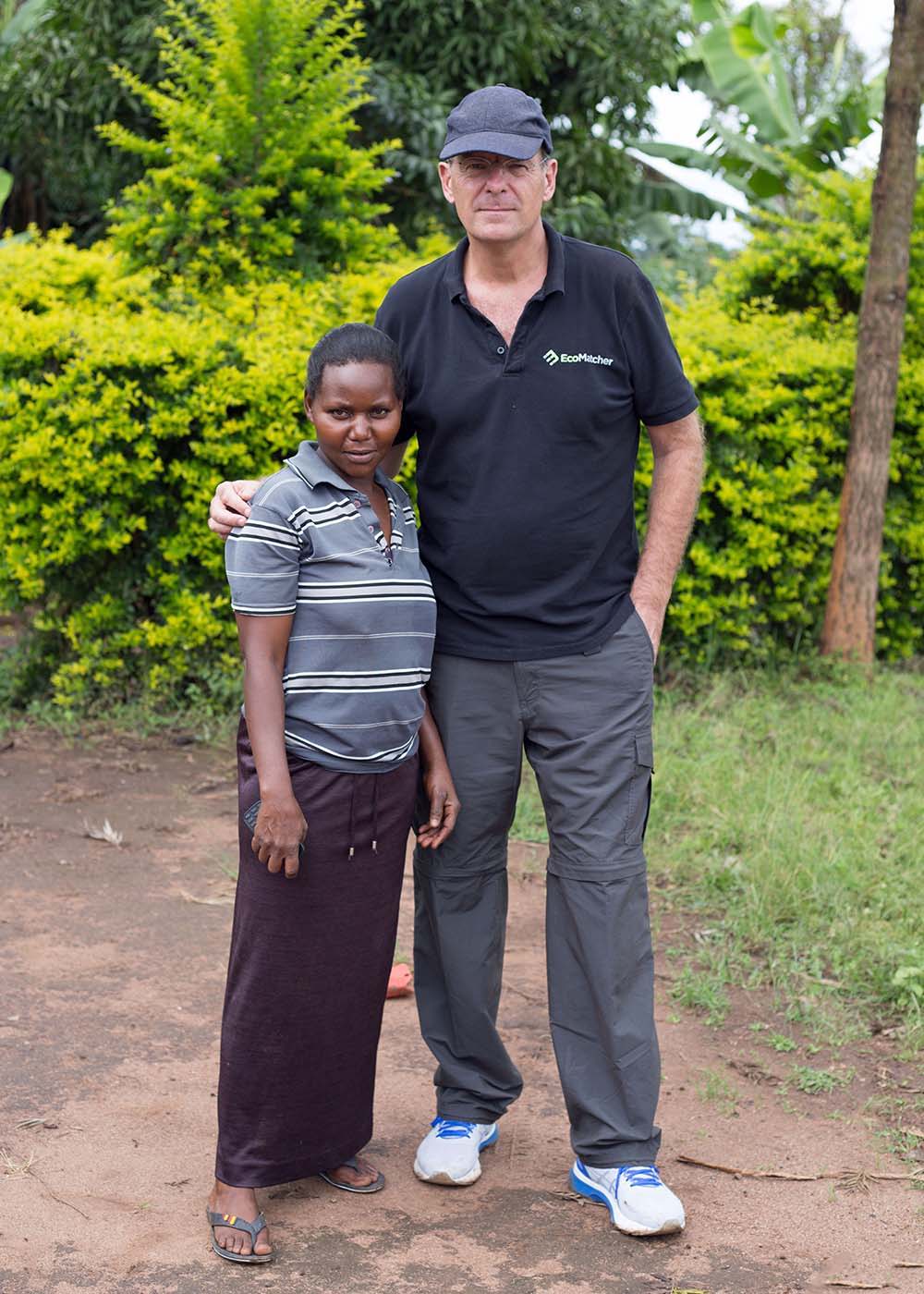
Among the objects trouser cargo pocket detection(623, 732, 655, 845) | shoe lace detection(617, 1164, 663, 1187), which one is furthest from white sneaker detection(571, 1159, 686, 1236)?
trouser cargo pocket detection(623, 732, 655, 845)

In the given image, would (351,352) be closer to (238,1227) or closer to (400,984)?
(238,1227)

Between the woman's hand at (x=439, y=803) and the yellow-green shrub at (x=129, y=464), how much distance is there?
344cm

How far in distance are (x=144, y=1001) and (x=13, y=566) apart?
9.45 feet

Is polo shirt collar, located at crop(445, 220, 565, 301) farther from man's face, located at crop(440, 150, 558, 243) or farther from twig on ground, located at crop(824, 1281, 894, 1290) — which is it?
twig on ground, located at crop(824, 1281, 894, 1290)

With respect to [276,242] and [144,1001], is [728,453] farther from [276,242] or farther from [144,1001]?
[144,1001]

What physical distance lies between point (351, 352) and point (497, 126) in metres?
0.55

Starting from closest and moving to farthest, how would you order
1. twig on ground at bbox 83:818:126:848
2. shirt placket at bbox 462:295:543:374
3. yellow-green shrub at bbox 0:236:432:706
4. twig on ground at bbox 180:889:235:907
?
shirt placket at bbox 462:295:543:374
twig on ground at bbox 180:889:235:907
twig on ground at bbox 83:818:126:848
yellow-green shrub at bbox 0:236:432:706

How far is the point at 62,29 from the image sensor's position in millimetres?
10367

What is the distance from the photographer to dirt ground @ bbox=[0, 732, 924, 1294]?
111 inches

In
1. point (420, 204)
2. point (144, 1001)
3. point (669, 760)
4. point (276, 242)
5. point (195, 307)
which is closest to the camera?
point (144, 1001)

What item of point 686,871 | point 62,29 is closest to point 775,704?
point 686,871

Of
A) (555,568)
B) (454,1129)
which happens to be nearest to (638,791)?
(555,568)

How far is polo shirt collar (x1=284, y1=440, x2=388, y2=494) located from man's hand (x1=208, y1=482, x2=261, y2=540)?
0.09 meters

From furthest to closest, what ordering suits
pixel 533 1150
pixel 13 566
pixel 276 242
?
1. pixel 276 242
2. pixel 13 566
3. pixel 533 1150
